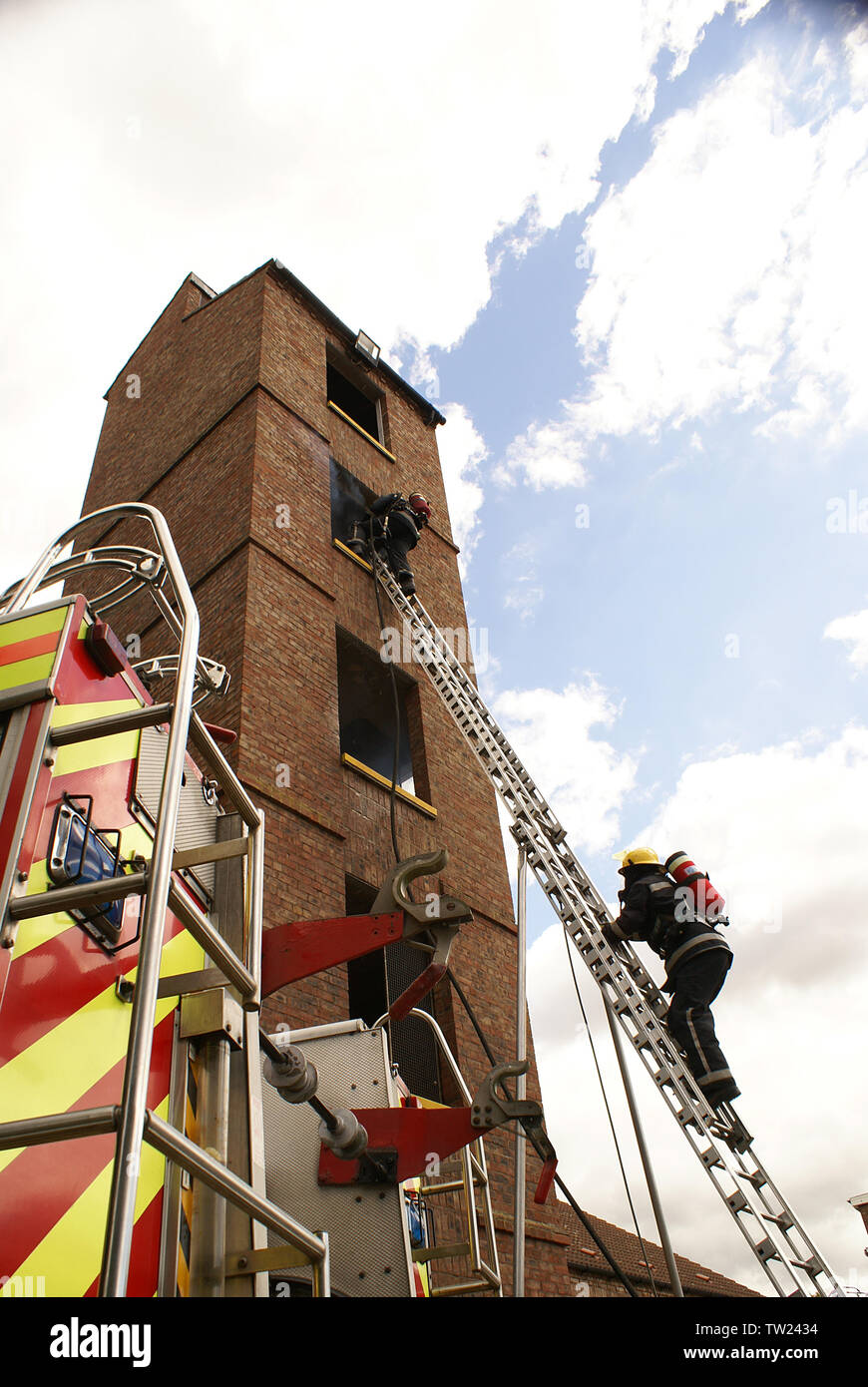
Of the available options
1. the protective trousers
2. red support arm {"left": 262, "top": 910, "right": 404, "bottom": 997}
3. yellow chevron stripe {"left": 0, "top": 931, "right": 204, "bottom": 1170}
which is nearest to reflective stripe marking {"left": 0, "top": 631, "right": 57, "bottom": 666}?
yellow chevron stripe {"left": 0, "top": 931, "right": 204, "bottom": 1170}

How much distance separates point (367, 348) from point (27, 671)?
1193 cm

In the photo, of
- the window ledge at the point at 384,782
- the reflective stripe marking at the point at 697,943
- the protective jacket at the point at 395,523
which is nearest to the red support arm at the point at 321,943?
the reflective stripe marking at the point at 697,943

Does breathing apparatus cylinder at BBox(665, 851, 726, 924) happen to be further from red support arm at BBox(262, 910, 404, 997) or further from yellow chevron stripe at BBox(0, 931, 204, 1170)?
yellow chevron stripe at BBox(0, 931, 204, 1170)

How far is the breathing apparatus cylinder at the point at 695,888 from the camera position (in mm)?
5371

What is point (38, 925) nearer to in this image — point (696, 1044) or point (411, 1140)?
point (411, 1140)

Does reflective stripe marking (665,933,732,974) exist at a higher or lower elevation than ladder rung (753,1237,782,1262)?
higher

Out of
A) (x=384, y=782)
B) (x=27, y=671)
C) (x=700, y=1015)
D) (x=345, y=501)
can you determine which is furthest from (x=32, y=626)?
(x=345, y=501)

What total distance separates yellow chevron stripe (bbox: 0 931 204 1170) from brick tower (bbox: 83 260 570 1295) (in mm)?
3351

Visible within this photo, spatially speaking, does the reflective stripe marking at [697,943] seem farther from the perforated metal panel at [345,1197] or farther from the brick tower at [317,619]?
the brick tower at [317,619]

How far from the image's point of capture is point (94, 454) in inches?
532

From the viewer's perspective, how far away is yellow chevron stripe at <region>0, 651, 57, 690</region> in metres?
2.36

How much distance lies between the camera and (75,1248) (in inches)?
79.0

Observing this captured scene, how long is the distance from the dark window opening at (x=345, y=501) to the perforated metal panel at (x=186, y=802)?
711cm
